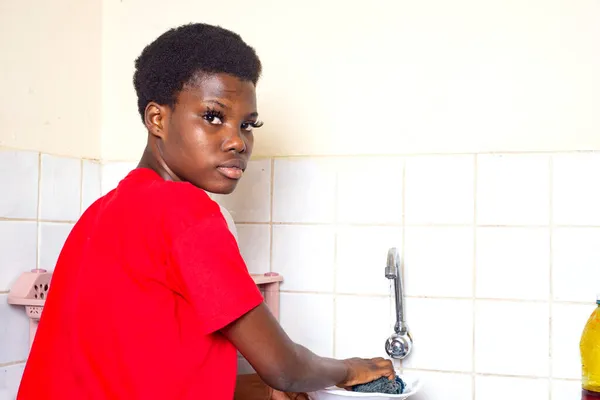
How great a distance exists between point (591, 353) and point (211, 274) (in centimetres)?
85

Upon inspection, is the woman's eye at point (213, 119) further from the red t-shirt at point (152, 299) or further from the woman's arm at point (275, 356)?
the woman's arm at point (275, 356)

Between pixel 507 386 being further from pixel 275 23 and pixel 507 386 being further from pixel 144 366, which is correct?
pixel 275 23

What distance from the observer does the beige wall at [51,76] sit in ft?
4.73

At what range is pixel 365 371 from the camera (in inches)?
47.4

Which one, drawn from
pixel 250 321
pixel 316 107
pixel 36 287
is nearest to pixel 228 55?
pixel 250 321

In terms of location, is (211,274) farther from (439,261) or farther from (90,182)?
(90,182)

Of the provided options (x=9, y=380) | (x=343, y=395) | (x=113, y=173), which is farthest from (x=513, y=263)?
(x=9, y=380)

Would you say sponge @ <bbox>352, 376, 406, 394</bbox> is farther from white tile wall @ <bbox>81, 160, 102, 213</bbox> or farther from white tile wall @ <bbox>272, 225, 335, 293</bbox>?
white tile wall @ <bbox>81, 160, 102, 213</bbox>

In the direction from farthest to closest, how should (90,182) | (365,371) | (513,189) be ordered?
(90,182) → (513,189) → (365,371)

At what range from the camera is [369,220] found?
153cm

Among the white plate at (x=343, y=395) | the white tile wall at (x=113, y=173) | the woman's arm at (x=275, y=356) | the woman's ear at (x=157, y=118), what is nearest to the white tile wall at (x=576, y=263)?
the white plate at (x=343, y=395)

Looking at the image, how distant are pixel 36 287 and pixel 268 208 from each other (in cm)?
53

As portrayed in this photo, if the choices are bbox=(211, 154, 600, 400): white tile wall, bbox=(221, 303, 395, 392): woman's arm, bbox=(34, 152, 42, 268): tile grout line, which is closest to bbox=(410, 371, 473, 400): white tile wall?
bbox=(211, 154, 600, 400): white tile wall

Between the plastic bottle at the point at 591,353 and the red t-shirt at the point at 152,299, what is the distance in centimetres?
77
